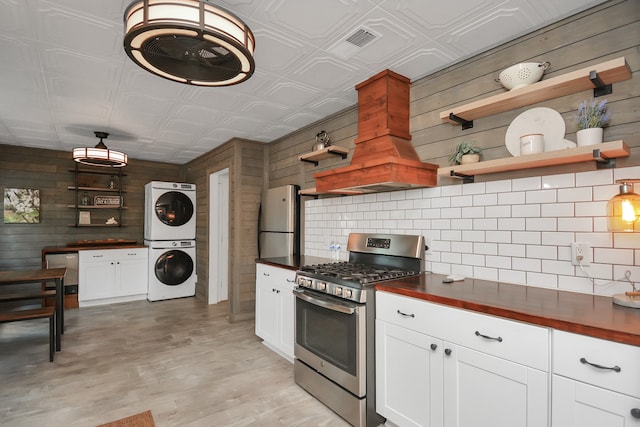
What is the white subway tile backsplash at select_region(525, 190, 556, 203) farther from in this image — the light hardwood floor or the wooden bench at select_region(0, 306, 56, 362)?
the wooden bench at select_region(0, 306, 56, 362)

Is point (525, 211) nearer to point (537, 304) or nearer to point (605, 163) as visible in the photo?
point (605, 163)

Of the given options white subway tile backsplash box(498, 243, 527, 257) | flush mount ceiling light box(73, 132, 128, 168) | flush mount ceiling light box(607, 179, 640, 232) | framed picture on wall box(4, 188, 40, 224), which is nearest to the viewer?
flush mount ceiling light box(607, 179, 640, 232)

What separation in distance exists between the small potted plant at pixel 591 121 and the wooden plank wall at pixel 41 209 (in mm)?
6652

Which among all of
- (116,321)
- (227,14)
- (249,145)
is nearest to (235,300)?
(116,321)

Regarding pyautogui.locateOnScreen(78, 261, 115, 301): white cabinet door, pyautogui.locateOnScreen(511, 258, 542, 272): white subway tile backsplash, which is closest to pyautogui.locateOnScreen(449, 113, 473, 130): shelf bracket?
pyautogui.locateOnScreen(511, 258, 542, 272): white subway tile backsplash

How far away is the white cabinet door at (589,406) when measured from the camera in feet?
3.79

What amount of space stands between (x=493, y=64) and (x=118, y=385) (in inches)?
148

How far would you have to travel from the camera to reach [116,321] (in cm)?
446

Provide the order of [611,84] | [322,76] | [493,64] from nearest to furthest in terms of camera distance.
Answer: [611,84], [493,64], [322,76]

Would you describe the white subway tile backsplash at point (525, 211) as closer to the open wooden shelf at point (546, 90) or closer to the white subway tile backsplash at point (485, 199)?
the white subway tile backsplash at point (485, 199)

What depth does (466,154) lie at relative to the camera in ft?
7.31

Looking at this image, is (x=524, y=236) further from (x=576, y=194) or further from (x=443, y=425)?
(x=443, y=425)

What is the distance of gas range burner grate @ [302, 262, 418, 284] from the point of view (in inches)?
86.8

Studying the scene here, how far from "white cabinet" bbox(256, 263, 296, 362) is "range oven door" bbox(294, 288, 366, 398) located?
37 cm
